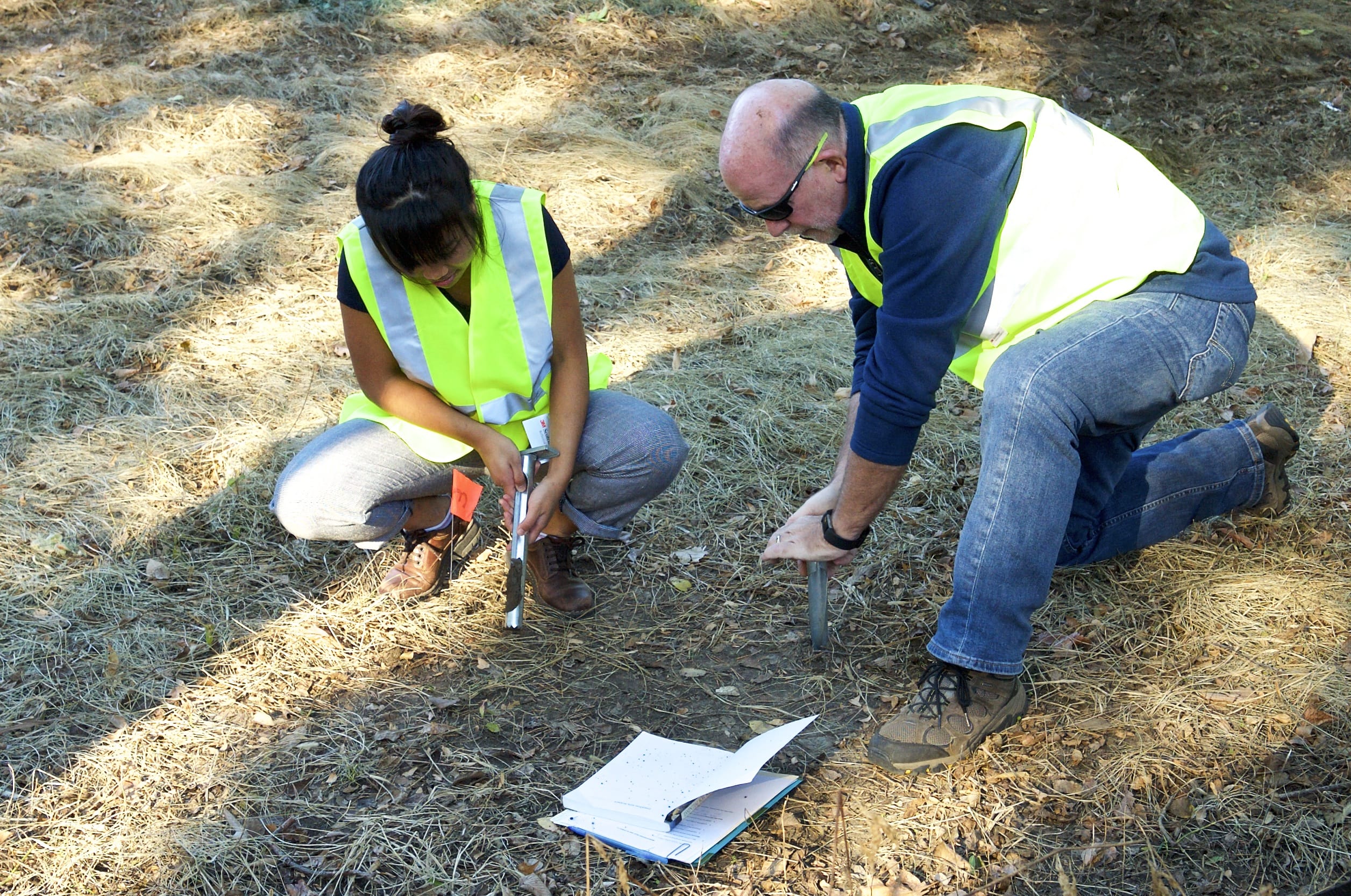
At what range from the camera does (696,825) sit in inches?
88.3

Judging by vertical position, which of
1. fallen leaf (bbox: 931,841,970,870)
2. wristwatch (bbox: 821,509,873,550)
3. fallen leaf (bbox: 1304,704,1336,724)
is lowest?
fallen leaf (bbox: 931,841,970,870)

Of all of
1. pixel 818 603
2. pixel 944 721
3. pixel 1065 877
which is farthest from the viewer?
pixel 818 603

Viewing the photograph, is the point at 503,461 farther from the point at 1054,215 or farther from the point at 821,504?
the point at 1054,215

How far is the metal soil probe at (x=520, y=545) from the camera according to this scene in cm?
278

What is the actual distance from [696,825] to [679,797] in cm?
7

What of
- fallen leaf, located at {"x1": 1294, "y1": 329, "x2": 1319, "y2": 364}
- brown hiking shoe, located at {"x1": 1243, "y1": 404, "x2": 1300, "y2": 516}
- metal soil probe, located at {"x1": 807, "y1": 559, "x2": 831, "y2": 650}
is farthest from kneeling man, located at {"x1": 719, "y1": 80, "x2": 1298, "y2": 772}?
fallen leaf, located at {"x1": 1294, "y1": 329, "x2": 1319, "y2": 364}

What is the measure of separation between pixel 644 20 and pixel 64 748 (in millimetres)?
6973

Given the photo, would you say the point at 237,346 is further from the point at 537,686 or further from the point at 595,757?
the point at 595,757

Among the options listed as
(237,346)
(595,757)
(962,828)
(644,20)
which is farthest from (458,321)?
(644,20)

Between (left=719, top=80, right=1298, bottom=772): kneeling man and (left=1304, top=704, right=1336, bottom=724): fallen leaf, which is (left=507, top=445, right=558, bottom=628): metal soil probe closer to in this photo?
(left=719, top=80, right=1298, bottom=772): kneeling man

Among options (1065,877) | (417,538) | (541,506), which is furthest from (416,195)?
(1065,877)

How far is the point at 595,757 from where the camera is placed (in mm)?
2549

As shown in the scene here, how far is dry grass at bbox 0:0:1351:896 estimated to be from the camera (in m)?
2.26

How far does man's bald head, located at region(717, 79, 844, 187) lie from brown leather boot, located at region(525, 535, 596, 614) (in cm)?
136
